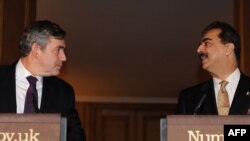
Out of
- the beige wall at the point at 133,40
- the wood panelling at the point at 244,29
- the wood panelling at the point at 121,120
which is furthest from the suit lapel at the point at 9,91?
the wood panelling at the point at 121,120

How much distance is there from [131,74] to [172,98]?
1.39 metres

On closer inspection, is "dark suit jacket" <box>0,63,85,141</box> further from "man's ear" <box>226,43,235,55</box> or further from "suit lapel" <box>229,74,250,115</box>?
"man's ear" <box>226,43,235,55</box>

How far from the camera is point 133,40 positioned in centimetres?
496

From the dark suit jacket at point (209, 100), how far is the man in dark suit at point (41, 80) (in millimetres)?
478

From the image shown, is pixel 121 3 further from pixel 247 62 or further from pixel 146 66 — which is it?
pixel 146 66

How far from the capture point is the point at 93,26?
182 inches

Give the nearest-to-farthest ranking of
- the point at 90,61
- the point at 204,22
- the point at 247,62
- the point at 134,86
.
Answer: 1. the point at 247,62
2. the point at 204,22
3. the point at 90,61
4. the point at 134,86

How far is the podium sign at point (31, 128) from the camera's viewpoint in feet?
5.57

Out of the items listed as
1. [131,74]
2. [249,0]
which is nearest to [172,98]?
[131,74]

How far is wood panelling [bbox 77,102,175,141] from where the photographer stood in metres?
7.30

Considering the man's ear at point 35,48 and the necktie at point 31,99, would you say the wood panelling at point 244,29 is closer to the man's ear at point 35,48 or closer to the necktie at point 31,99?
the man's ear at point 35,48

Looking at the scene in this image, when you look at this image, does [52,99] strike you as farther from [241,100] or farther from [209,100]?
[241,100]

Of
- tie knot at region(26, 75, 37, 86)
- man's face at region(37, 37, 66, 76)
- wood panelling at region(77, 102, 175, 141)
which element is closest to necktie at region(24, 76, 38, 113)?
tie knot at region(26, 75, 37, 86)

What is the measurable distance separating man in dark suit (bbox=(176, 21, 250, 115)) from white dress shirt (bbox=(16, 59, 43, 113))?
0.61 meters
